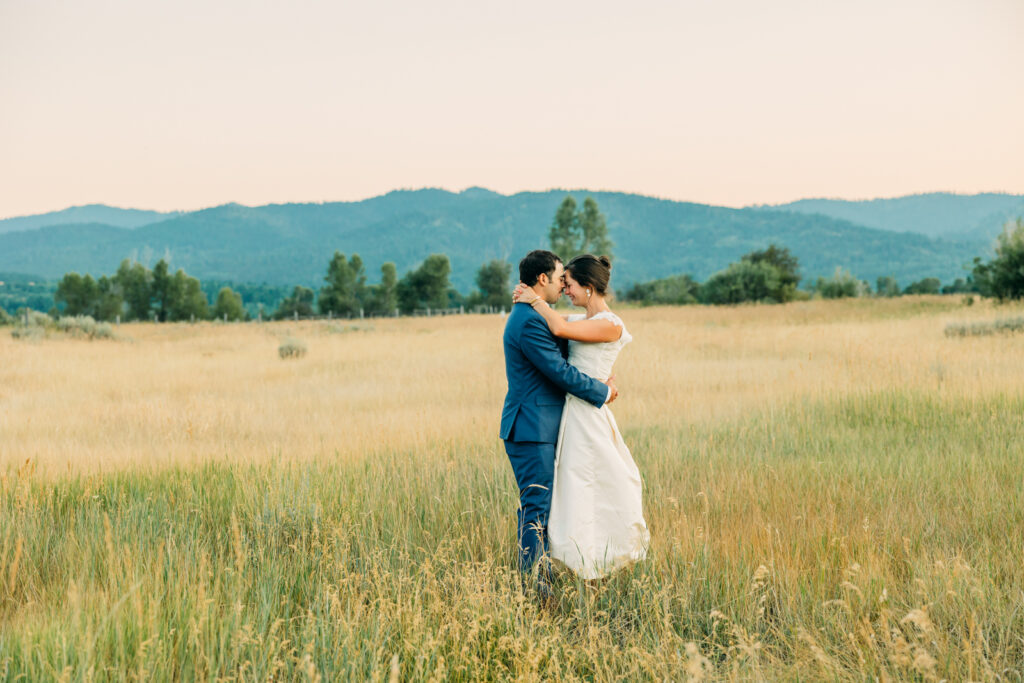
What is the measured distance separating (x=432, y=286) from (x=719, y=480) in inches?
3720

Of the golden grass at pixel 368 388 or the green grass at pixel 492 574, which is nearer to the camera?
the green grass at pixel 492 574

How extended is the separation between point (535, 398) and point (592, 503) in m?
0.75

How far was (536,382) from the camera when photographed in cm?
421

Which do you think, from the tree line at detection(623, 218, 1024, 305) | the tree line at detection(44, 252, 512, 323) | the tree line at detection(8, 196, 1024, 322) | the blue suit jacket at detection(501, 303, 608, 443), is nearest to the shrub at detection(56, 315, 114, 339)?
the blue suit jacket at detection(501, 303, 608, 443)

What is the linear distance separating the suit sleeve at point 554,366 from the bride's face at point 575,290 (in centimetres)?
40

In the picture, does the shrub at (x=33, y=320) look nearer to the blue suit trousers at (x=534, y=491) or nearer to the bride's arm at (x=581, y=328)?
the blue suit trousers at (x=534, y=491)

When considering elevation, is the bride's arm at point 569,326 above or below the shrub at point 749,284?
below

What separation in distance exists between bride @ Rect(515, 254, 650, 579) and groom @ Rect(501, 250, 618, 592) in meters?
0.07

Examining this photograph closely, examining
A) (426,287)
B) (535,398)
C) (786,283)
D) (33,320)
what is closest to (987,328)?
(535,398)

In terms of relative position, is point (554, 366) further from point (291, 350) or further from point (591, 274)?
point (291, 350)

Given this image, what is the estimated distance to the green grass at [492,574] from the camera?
3078mm

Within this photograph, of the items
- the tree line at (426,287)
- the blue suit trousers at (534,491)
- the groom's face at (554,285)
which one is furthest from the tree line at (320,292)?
the blue suit trousers at (534,491)

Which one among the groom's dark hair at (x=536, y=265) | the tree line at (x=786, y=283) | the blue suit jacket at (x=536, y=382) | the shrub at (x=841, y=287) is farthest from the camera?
the shrub at (x=841, y=287)

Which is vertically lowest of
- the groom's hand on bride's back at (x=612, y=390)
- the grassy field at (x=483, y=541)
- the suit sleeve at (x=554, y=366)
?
the grassy field at (x=483, y=541)
